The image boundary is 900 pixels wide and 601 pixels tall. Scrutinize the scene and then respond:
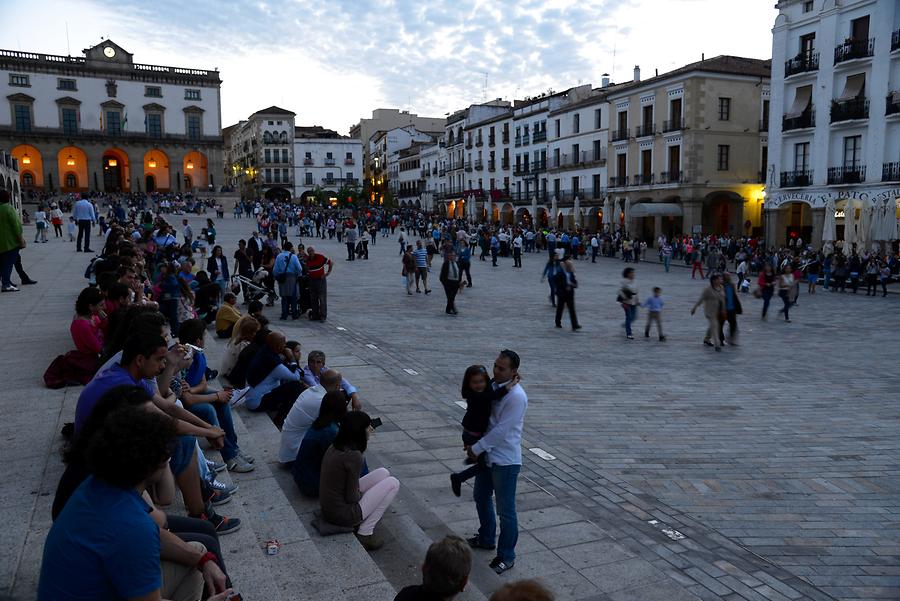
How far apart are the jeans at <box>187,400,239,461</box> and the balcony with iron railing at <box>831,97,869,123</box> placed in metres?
31.9

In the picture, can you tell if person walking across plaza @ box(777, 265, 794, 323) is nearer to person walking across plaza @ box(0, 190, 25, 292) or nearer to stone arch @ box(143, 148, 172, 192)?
person walking across plaza @ box(0, 190, 25, 292)

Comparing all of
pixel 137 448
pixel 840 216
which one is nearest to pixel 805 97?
pixel 840 216

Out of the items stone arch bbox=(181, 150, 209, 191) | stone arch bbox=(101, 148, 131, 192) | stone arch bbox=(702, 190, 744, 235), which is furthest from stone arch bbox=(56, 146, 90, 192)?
stone arch bbox=(702, 190, 744, 235)

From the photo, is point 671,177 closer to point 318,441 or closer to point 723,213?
point 723,213

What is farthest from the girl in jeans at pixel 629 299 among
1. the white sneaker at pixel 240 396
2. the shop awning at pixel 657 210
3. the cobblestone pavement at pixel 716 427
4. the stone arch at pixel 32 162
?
the stone arch at pixel 32 162

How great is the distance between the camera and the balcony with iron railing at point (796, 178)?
3206 cm

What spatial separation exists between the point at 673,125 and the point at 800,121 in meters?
8.34

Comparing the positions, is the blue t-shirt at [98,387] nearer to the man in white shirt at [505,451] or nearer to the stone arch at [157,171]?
the man in white shirt at [505,451]

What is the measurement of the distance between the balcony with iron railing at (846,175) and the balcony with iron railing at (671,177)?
896 centimetres

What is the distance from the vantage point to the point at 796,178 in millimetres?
32562

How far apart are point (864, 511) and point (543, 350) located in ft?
22.3

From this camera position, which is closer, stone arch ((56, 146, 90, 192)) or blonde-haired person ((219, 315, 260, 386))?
blonde-haired person ((219, 315, 260, 386))

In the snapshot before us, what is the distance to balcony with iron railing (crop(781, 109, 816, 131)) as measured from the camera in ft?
104

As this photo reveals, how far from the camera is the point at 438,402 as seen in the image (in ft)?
29.8
